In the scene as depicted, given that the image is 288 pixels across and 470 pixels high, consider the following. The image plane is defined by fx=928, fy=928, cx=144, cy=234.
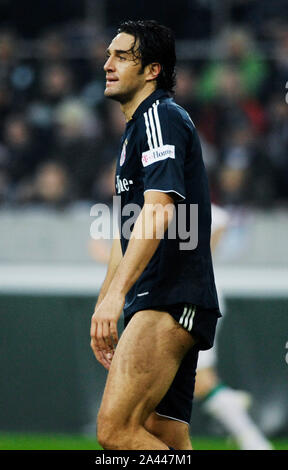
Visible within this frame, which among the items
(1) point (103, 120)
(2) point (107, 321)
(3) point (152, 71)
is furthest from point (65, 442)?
(3) point (152, 71)

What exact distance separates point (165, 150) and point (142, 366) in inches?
35.8

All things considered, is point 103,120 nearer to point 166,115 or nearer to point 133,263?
point 166,115

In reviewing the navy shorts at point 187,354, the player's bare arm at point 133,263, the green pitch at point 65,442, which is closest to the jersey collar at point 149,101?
the player's bare arm at point 133,263

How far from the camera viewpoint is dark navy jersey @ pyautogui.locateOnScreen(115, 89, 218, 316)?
155 inches

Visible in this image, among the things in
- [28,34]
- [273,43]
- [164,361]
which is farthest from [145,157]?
[28,34]

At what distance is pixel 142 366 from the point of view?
12.7 feet

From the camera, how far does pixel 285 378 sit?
7.23 meters

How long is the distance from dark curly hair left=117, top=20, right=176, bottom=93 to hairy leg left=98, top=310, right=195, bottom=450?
1.12 meters

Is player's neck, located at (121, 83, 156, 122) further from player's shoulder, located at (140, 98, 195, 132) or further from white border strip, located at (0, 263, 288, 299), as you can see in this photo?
white border strip, located at (0, 263, 288, 299)

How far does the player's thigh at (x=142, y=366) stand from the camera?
3846 millimetres

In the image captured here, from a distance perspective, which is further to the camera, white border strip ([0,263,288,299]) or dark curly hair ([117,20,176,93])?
white border strip ([0,263,288,299])

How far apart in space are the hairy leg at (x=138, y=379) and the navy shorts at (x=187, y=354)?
0.18ft

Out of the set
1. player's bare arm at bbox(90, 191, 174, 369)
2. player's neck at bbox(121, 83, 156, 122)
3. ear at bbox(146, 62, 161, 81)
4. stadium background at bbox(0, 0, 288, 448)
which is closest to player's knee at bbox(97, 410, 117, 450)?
player's bare arm at bbox(90, 191, 174, 369)

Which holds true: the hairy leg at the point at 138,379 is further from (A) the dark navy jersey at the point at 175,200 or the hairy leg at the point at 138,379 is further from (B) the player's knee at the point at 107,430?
(A) the dark navy jersey at the point at 175,200
